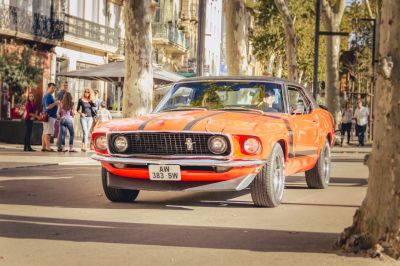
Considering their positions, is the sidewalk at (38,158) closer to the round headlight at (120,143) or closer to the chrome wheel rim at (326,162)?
the chrome wheel rim at (326,162)

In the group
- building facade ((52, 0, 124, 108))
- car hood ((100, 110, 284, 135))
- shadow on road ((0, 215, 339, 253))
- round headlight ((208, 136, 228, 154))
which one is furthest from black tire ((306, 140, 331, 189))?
building facade ((52, 0, 124, 108))

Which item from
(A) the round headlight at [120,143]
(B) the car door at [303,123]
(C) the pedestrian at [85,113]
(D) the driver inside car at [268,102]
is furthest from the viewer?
(C) the pedestrian at [85,113]

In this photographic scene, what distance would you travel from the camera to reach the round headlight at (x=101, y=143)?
39.5ft

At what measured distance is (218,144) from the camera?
1139 centimetres

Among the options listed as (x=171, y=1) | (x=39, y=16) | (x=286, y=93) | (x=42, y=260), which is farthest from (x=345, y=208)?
(x=171, y=1)

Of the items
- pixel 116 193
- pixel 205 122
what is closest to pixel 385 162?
pixel 205 122

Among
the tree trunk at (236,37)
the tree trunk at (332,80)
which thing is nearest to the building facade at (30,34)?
the tree trunk at (236,37)

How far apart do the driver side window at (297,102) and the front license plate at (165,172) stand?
2563 mm

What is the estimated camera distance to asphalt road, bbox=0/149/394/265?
25.7 ft

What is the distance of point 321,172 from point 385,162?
24.4ft

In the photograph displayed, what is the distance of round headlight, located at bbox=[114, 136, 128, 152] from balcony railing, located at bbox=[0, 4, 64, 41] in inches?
1195

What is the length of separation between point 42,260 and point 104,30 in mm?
45514

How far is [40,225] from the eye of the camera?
9.83m

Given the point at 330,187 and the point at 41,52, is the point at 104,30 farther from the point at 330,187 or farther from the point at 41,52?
the point at 330,187
